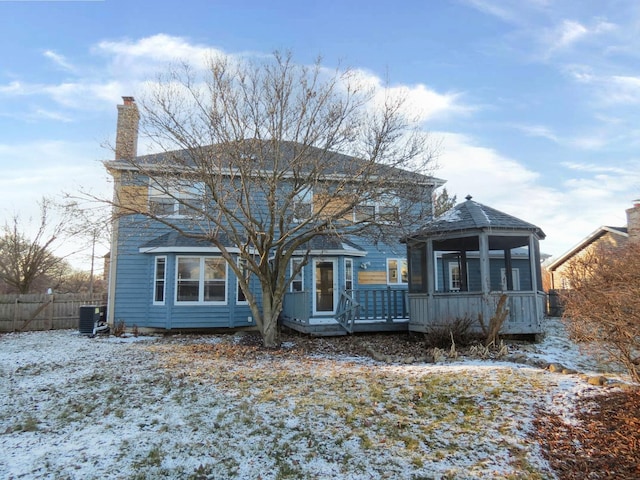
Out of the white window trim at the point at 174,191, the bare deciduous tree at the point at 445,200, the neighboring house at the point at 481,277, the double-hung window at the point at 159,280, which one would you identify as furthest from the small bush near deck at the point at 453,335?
the bare deciduous tree at the point at 445,200

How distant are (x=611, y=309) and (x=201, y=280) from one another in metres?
12.1

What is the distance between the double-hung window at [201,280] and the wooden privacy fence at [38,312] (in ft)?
23.3

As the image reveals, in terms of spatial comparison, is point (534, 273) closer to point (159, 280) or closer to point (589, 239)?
point (159, 280)

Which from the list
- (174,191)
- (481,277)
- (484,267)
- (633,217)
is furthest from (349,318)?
(633,217)

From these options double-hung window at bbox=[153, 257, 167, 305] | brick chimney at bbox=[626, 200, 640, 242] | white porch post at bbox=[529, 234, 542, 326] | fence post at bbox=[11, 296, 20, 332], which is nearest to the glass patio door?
double-hung window at bbox=[153, 257, 167, 305]

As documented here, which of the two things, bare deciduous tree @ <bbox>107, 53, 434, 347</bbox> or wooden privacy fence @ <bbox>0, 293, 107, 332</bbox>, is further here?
wooden privacy fence @ <bbox>0, 293, 107, 332</bbox>

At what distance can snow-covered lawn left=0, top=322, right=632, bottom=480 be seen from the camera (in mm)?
4023

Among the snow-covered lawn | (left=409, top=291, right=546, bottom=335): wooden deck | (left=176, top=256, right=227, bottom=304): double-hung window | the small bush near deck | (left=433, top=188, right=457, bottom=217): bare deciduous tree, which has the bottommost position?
the snow-covered lawn

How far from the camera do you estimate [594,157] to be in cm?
1329

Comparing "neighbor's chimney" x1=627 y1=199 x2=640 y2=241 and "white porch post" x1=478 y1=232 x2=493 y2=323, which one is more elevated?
"neighbor's chimney" x1=627 y1=199 x2=640 y2=241

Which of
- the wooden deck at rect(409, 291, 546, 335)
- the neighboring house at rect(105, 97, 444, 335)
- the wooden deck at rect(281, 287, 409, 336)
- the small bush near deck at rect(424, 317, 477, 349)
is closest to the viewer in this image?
the small bush near deck at rect(424, 317, 477, 349)

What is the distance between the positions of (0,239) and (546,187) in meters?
27.8

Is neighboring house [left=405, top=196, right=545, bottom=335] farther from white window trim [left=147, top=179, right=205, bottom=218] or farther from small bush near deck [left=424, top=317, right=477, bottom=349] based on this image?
white window trim [left=147, top=179, right=205, bottom=218]

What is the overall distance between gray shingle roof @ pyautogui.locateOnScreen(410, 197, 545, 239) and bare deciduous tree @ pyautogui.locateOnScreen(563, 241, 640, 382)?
4453mm
